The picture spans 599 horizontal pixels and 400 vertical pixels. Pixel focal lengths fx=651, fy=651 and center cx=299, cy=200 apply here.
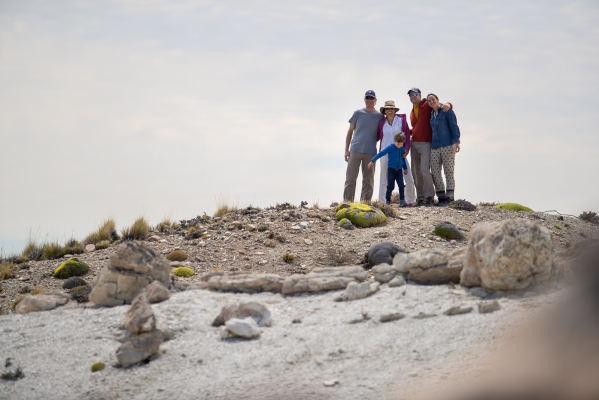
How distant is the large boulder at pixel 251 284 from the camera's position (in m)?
8.62

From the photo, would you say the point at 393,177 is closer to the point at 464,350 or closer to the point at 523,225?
the point at 523,225

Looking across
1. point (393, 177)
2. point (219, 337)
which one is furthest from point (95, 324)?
point (393, 177)

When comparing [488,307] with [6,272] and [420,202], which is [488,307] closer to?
[420,202]

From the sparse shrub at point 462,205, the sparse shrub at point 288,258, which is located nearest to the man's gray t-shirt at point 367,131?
the sparse shrub at point 462,205

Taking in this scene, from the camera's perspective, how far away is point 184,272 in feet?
40.9

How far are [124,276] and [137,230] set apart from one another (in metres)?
8.51

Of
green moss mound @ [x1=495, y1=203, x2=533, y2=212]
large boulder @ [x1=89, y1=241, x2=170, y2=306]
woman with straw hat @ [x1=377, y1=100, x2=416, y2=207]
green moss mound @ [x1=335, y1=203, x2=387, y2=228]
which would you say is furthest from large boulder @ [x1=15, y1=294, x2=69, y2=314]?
green moss mound @ [x1=495, y1=203, x2=533, y2=212]

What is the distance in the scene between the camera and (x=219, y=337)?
7309mm

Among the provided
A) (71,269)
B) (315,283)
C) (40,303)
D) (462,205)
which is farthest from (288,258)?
(462,205)

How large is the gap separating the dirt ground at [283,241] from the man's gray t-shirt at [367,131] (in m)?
1.75

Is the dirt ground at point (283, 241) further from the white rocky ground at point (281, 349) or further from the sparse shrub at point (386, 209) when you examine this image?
the white rocky ground at point (281, 349)

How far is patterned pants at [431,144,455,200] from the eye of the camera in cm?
1614

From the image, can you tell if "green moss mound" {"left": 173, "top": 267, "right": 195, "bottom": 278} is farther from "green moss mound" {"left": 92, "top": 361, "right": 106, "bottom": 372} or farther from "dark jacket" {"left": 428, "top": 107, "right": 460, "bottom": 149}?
"dark jacket" {"left": 428, "top": 107, "right": 460, "bottom": 149}

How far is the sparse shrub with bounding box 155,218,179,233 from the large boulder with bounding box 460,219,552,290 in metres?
11.2
